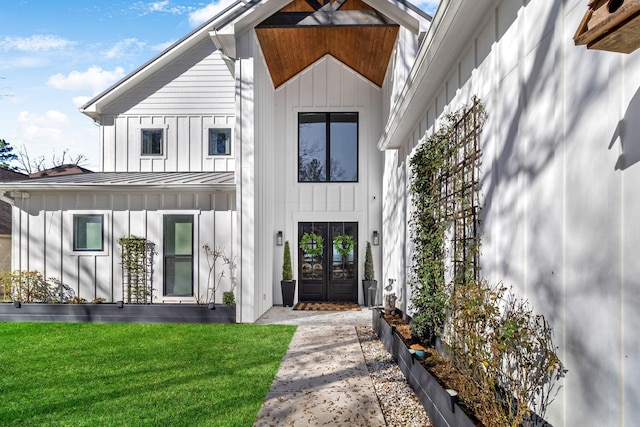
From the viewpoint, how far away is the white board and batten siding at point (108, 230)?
8602mm

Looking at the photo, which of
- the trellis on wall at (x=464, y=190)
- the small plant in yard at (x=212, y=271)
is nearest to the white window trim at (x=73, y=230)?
the small plant in yard at (x=212, y=271)

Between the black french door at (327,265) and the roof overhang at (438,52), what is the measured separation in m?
4.63

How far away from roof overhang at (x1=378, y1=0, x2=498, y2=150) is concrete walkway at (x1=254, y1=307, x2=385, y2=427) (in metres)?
3.49

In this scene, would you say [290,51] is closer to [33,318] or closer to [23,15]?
[33,318]

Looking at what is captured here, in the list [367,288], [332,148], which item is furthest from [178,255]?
[332,148]

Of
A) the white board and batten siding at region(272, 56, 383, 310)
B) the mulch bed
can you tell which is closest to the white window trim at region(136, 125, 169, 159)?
the white board and batten siding at region(272, 56, 383, 310)

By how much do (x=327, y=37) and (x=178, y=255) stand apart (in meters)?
5.94

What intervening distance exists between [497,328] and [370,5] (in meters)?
7.17

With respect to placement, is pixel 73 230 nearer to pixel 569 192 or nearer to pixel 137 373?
pixel 137 373

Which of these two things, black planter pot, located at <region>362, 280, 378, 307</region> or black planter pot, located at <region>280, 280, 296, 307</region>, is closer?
black planter pot, located at <region>362, 280, 378, 307</region>

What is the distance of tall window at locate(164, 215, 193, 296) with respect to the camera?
8623 millimetres

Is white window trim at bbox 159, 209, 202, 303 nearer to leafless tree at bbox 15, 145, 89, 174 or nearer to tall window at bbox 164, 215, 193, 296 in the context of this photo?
tall window at bbox 164, 215, 193, 296

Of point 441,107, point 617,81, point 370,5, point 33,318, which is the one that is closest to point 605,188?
point 617,81

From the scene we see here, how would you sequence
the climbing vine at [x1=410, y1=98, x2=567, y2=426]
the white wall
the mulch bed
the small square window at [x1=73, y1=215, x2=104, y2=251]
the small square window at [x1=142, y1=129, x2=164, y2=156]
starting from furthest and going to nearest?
the small square window at [x1=142, y1=129, x2=164, y2=156] < the mulch bed < the small square window at [x1=73, y1=215, x2=104, y2=251] < the climbing vine at [x1=410, y1=98, x2=567, y2=426] < the white wall
